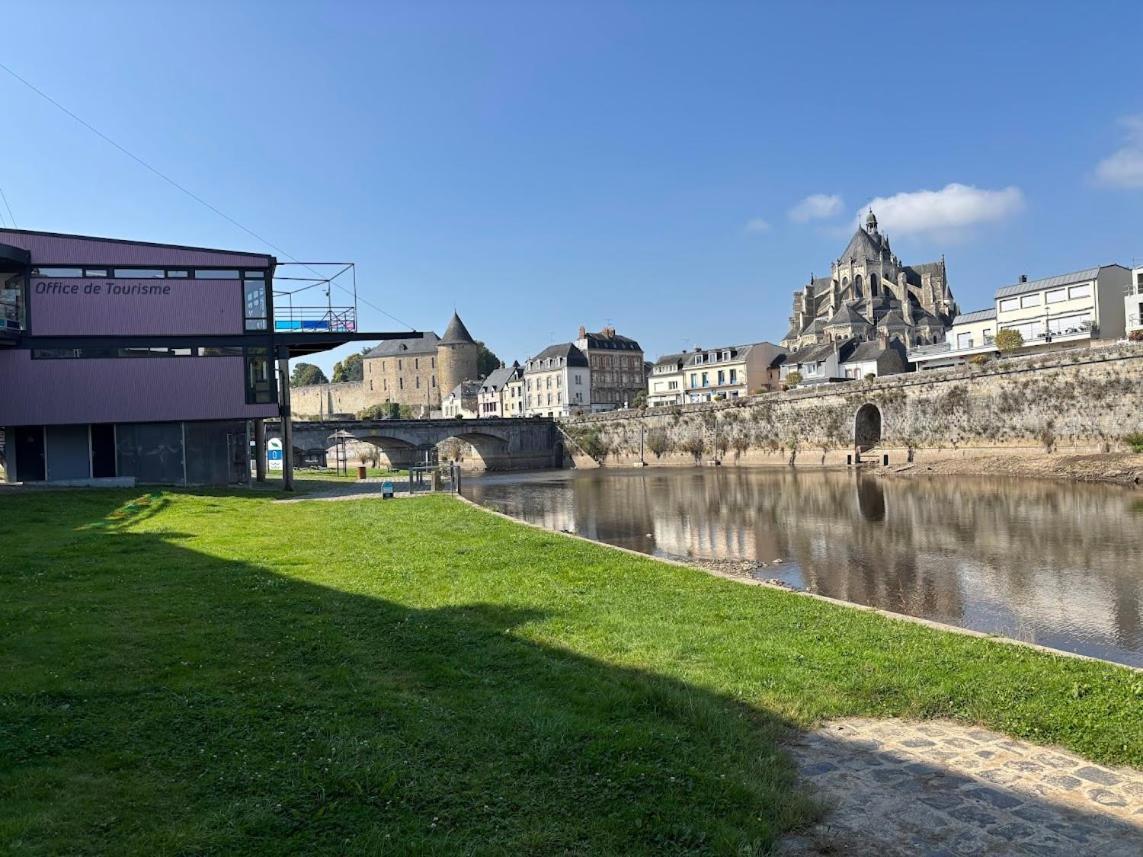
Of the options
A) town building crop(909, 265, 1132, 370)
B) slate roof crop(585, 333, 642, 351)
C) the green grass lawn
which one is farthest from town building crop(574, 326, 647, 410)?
the green grass lawn

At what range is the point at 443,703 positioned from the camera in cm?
621

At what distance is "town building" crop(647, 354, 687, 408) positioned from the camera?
9769cm

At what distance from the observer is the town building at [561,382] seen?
328 feet

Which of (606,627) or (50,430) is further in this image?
(50,430)

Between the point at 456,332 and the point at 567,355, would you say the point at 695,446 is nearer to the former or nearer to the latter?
the point at 567,355

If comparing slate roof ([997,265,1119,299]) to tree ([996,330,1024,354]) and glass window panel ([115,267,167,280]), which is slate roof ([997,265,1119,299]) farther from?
glass window panel ([115,267,167,280])

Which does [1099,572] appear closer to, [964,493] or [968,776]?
[968,776]

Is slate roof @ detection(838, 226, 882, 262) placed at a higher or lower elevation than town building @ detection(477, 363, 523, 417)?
higher

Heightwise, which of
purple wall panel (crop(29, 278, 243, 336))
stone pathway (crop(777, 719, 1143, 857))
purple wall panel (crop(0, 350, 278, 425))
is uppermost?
purple wall panel (crop(29, 278, 243, 336))

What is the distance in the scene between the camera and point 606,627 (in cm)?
905

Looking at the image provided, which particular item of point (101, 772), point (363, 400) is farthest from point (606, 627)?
point (363, 400)

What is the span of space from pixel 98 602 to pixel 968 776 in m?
9.06

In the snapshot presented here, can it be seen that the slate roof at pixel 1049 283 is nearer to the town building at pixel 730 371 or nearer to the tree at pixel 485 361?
the town building at pixel 730 371

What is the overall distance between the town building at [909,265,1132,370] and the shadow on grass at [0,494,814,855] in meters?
59.1
